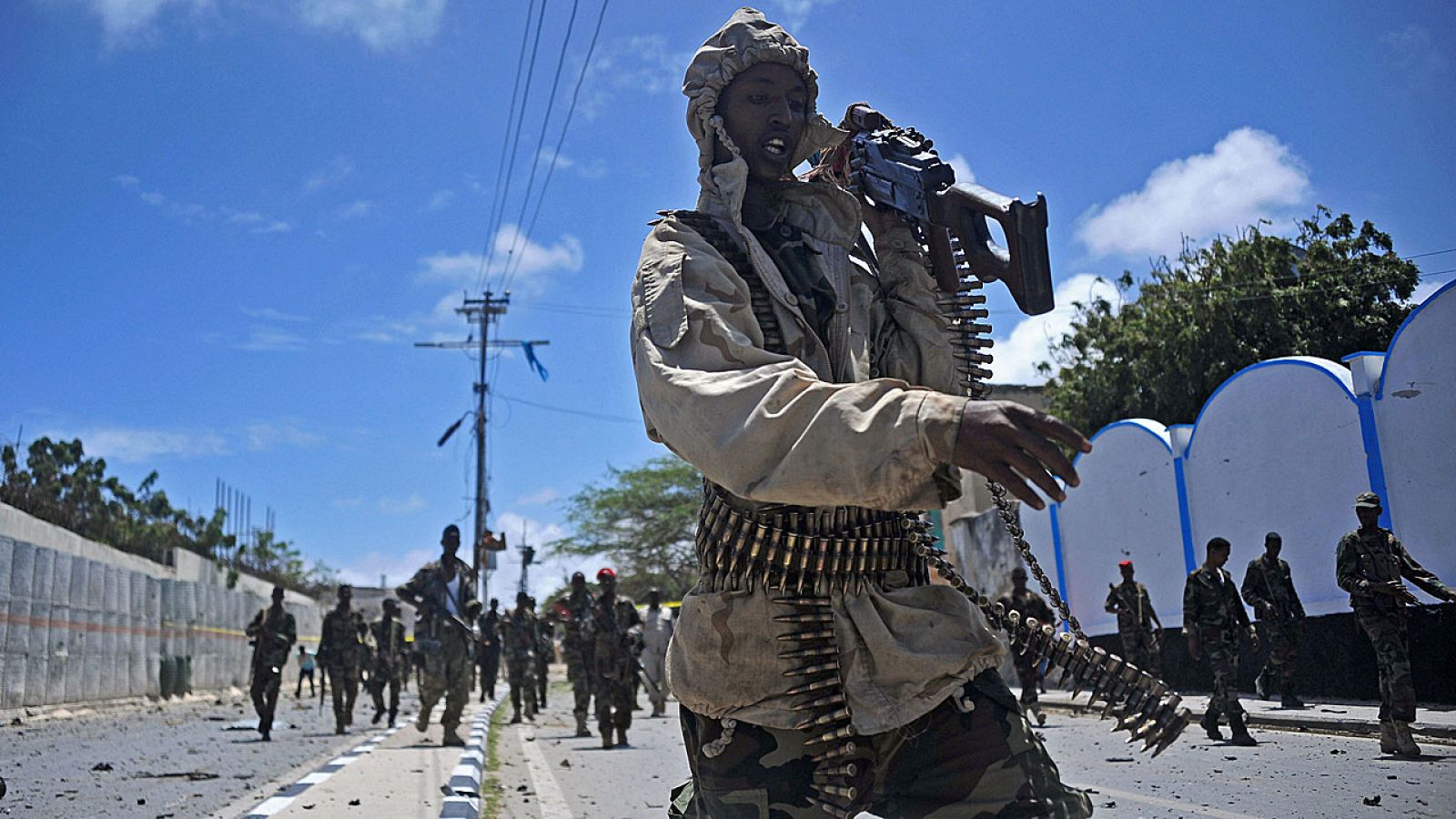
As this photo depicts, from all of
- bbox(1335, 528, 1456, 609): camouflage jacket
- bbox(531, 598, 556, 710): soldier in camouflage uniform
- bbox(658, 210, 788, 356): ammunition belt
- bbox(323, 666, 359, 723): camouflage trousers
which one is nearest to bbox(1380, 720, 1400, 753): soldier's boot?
bbox(1335, 528, 1456, 609): camouflage jacket

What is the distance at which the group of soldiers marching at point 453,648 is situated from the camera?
43.2ft

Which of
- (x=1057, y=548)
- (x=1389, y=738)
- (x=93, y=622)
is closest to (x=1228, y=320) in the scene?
(x=1057, y=548)

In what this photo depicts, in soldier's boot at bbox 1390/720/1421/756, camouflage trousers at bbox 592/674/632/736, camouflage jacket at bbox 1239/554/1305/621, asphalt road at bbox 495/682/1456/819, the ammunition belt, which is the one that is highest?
the ammunition belt

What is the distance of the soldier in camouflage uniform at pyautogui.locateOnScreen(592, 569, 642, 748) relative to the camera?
13.6m

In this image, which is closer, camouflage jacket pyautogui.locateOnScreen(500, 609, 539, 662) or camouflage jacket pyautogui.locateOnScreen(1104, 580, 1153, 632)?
camouflage jacket pyautogui.locateOnScreen(1104, 580, 1153, 632)

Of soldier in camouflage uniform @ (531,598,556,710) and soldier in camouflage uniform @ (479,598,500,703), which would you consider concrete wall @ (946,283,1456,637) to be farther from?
soldier in camouflage uniform @ (479,598,500,703)

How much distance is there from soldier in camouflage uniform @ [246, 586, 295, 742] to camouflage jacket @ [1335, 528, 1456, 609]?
11.3 metres

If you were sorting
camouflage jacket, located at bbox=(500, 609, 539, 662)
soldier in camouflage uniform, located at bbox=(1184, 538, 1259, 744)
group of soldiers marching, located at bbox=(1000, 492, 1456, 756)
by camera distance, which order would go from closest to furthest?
group of soldiers marching, located at bbox=(1000, 492, 1456, 756) → soldier in camouflage uniform, located at bbox=(1184, 538, 1259, 744) → camouflage jacket, located at bbox=(500, 609, 539, 662)

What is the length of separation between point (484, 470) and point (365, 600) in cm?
4704

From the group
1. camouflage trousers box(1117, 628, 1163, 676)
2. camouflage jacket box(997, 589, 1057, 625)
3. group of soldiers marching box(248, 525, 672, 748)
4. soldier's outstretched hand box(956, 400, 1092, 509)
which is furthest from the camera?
camouflage trousers box(1117, 628, 1163, 676)

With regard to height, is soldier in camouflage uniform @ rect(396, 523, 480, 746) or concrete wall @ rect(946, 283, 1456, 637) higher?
concrete wall @ rect(946, 283, 1456, 637)

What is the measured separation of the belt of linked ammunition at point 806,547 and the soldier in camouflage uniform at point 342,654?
15.3 meters

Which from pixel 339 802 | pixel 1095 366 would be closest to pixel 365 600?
pixel 1095 366

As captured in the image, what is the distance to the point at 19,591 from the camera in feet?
56.5
